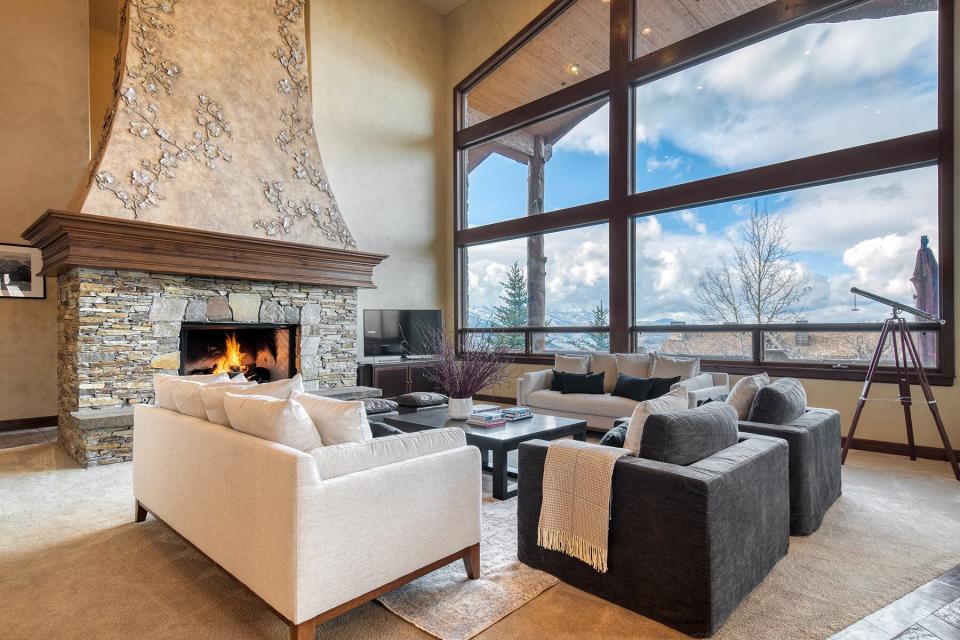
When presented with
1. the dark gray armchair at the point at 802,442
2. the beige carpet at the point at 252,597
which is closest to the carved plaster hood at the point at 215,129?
the beige carpet at the point at 252,597

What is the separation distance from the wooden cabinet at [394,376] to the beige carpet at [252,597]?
12.0ft

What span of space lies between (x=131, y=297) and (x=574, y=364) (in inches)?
174

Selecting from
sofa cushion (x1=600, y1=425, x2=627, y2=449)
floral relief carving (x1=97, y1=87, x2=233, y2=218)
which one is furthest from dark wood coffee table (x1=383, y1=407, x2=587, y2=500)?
floral relief carving (x1=97, y1=87, x2=233, y2=218)

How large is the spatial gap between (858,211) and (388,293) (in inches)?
229

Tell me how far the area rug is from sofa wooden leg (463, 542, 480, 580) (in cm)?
3

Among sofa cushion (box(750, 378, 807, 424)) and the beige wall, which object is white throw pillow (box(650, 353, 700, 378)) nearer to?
the beige wall

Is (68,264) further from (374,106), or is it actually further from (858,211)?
(858,211)

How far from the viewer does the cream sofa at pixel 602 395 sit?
4770mm

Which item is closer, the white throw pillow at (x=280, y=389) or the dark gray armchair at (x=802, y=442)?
the white throw pillow at (x=280, y=389)

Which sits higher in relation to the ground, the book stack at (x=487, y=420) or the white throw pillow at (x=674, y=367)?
the white throw pillow at (x=674, y=367)

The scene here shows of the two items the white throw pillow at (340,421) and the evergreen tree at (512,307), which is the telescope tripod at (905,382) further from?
the evergreen tree at (512,307)

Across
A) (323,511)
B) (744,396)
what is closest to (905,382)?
(744,396)

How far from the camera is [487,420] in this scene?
3.75m

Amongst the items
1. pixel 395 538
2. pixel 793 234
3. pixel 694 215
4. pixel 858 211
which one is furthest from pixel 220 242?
pixel 858 211
